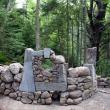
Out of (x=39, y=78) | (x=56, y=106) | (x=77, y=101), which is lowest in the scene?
(x=56, y=106)

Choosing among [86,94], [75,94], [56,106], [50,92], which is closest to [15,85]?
[50,92]

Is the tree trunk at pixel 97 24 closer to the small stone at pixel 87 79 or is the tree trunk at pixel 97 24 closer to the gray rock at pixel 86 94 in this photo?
the small stone at pixel 87 79

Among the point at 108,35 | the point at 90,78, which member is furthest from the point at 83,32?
the point at 90,78

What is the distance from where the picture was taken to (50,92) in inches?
409

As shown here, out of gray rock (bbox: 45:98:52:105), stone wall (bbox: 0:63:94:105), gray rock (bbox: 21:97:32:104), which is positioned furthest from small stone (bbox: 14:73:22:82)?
gray rock (bbox: 45:98:52:105)

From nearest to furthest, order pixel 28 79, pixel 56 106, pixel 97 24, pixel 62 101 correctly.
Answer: pixel 56 106 < pixel 62 101 < pixel 28 79 < pixel 97 24

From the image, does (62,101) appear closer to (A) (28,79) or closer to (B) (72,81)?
(B) (72,81)

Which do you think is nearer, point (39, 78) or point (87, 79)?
point (39, 78)

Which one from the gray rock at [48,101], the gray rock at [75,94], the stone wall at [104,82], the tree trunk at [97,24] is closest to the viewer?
the gray rock at [48,101]

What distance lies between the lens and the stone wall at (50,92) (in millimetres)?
10297

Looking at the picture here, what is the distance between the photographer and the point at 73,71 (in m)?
10.5

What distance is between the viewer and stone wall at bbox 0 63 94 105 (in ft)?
33.8

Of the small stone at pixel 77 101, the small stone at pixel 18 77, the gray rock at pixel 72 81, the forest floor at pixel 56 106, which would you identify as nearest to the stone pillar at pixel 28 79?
the small stone at pixel 18 77

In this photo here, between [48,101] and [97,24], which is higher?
[97,24]
